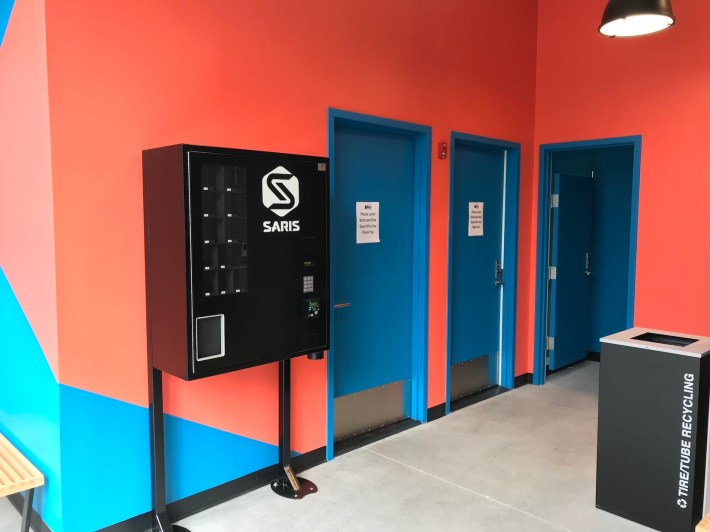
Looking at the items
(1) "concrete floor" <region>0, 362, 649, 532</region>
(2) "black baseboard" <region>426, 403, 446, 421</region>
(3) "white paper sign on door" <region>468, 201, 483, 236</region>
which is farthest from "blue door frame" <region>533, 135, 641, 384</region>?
(2) "black baseboard" <region>426, 403, 446, 421</region>

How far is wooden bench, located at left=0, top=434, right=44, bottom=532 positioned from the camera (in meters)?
2.43

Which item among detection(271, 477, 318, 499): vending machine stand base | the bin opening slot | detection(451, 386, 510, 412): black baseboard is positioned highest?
the bin opening slot

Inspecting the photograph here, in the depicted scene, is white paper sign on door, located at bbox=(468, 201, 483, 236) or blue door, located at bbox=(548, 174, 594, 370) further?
blue door, located at bbox=(548, 174, 594, 370)

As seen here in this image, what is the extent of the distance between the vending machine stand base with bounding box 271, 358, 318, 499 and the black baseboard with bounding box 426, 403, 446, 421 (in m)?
1.31

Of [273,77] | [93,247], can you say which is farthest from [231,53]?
[93,247]

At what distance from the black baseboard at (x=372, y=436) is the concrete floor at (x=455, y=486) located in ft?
0.17

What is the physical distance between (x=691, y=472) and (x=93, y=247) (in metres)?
2.92

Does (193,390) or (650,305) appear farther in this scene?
(650,305)

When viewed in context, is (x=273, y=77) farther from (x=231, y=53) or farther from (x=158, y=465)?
(x=158, y=465)

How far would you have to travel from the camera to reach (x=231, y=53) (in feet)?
9.53

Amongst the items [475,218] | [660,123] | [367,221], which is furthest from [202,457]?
[660,123]

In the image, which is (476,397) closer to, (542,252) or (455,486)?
(542,252)

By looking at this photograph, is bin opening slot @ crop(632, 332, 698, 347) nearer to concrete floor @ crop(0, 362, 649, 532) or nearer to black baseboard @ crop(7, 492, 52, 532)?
concrete floor @ crop(0, 362, 649, 532)

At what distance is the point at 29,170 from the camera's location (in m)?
2.56
